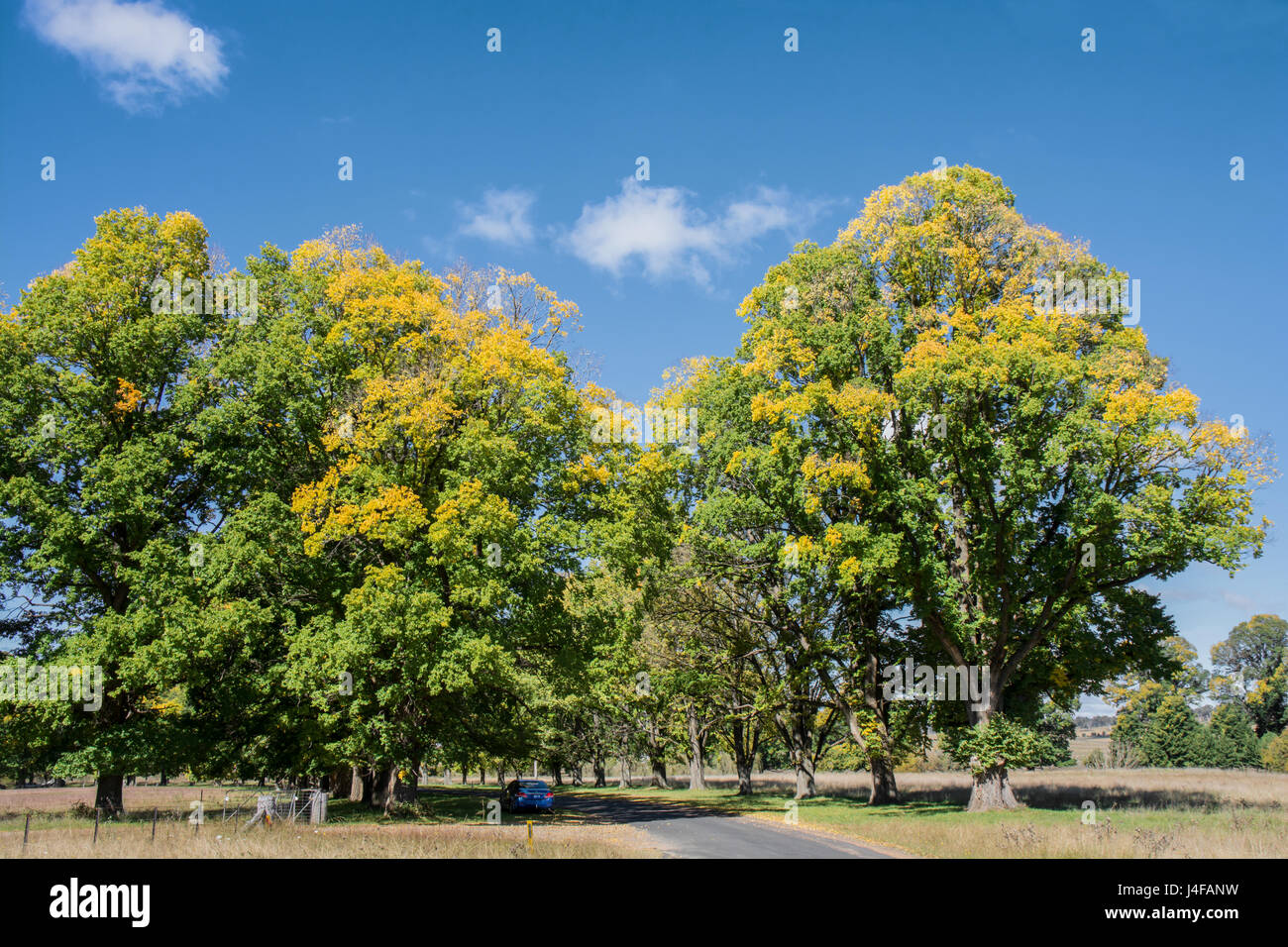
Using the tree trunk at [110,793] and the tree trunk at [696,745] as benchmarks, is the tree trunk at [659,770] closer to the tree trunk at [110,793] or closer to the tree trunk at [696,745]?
the tree trunk at [696,745]

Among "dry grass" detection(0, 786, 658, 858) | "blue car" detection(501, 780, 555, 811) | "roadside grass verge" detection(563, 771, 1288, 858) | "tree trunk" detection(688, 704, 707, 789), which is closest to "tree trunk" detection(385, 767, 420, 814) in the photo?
"dry grass" detection(0, 786, 658, 858)

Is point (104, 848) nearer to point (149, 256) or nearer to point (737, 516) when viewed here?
point (149, 256)

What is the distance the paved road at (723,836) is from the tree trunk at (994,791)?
715 centimetres

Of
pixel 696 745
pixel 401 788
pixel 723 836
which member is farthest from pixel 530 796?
pixel 696 745

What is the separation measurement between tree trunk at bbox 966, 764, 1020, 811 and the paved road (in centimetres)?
715

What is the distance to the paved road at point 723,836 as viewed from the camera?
1672cm

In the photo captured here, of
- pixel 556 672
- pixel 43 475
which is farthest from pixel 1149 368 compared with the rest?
pixel 43 475

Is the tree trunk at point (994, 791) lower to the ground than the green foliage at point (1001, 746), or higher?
lower

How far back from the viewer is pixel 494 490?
26.8 metres

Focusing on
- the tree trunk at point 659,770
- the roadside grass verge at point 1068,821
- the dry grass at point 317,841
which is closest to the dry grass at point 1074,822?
the roadside grass verge at point 1068,821

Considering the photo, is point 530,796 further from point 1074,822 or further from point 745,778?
point 1074,822

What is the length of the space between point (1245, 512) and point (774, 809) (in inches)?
777

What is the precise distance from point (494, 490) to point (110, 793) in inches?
632
